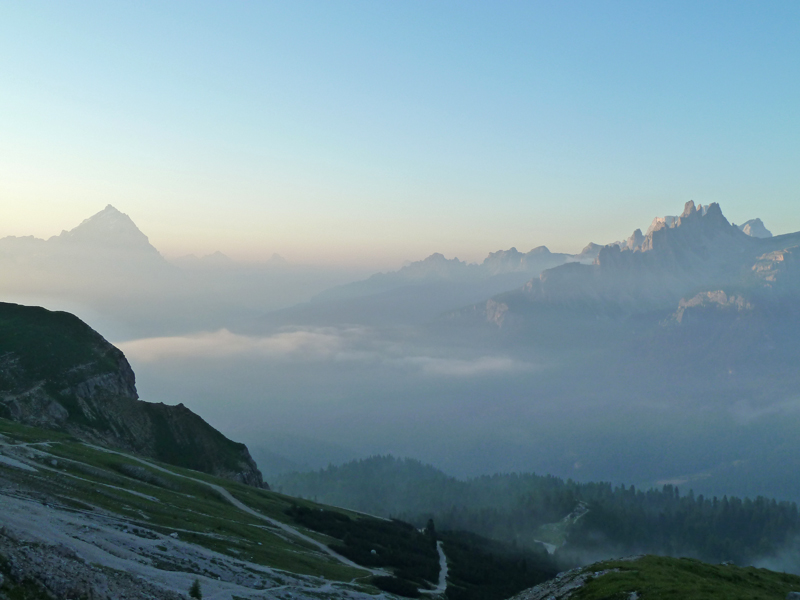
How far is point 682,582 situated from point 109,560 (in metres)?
51.0

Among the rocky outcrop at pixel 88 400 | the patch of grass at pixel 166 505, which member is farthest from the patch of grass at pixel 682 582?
the rocky outcrop at pixel 88 400

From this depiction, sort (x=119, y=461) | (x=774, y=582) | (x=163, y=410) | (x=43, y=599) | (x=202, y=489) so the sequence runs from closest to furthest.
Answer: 1. (x=43, y=599)
2. (x=774, y=582)
3. (x=119, y=461)
4. (x=202, y=489)
5. (x=163, y=410)

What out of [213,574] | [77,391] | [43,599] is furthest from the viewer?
[77,391]

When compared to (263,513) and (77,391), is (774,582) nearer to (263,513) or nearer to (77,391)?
(263,513)

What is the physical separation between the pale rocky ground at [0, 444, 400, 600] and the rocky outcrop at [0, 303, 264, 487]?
73.2 meters

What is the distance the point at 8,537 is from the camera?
3759cm

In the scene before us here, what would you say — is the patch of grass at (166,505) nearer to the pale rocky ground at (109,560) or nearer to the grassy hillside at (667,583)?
the pale rocky ground at (109,560)

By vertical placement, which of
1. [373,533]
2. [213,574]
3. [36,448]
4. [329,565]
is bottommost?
[373,533]

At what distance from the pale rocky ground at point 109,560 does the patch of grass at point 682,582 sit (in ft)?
107

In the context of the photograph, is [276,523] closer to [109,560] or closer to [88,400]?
[109,560]

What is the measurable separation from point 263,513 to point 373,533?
31.8m

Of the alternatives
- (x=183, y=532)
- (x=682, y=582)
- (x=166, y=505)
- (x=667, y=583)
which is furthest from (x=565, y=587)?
(x=166, y=505)

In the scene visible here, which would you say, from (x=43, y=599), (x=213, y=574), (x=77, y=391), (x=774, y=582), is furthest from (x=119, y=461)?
(x=774, y=582)

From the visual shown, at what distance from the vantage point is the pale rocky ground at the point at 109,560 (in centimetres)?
3525
